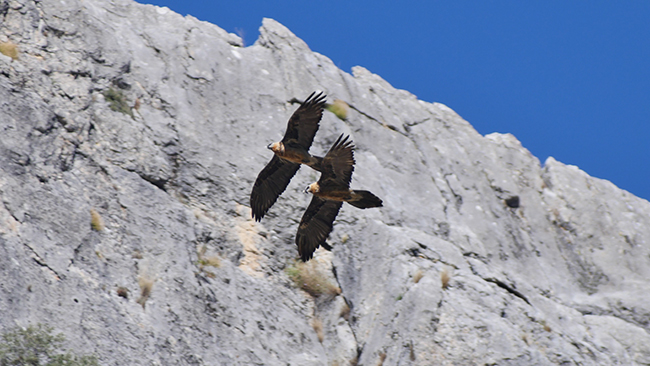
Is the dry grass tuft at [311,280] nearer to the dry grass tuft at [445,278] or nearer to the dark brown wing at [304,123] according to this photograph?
the dry grass tuft at [445,278]

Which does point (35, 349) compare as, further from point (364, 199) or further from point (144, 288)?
point (364, 199)

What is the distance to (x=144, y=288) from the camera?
1348 centimetres

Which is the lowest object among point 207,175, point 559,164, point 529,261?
point 207,175

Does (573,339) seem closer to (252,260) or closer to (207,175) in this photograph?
(252,260)

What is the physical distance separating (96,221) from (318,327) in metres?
4.89

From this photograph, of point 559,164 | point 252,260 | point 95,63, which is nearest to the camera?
point 252,260

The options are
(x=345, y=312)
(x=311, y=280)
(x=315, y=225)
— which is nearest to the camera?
(x=315, y=225)

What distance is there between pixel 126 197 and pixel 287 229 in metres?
3.53

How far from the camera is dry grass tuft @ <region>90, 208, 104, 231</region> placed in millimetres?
13992

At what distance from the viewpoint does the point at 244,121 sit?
59.1ft

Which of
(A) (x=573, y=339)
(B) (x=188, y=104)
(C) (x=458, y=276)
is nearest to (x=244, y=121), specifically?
(B) (x=188, y=104)

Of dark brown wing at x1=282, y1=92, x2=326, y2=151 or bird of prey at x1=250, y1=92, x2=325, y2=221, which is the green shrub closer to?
bird of prey at x1=250, y1=92, x2=325, y2=221

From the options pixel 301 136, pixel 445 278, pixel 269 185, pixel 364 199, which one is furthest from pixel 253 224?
pixel 364 199

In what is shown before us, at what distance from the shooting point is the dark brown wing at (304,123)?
12.2 metres
